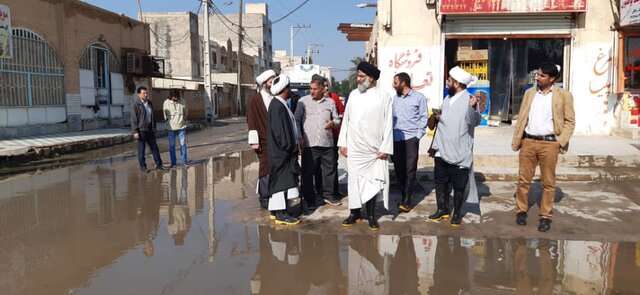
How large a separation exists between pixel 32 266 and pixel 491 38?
9993mm

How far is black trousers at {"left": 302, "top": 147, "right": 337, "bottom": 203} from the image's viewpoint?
6023 mm

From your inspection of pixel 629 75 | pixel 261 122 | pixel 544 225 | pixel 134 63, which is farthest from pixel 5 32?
pixel 629 75

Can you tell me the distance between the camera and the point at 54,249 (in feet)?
15.4

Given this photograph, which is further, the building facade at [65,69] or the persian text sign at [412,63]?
the building facade at [65,69]

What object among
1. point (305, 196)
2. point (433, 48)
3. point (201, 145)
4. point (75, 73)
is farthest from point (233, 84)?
point (305, 196)

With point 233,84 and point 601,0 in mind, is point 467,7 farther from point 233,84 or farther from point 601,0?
point 233,84

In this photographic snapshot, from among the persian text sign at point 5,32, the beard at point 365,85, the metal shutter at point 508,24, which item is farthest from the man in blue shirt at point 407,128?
the persian text sign at point 5,32

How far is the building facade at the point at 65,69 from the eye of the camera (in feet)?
50.1

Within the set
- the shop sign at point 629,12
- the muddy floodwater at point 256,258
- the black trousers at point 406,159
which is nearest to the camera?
the muddy floodwater at point 256,258

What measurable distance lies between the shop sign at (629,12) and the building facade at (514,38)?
1.33 ft

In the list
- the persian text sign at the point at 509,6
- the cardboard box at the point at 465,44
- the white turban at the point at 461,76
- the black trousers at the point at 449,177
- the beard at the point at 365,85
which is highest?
the persian text sign at the point at 509,6

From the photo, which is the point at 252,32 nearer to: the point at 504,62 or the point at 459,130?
the point at 504,62

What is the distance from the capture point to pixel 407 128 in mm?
6039

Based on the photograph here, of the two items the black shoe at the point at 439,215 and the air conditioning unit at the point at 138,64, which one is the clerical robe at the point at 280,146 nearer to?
the black shoe at the point at 439,215
